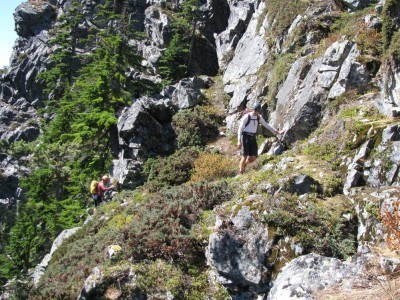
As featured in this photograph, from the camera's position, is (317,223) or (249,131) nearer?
(317,223)

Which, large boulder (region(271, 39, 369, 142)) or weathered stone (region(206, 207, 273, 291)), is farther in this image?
large boulder (region(271, 39, 369, 142))

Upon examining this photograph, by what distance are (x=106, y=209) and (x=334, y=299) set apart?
13.2 m

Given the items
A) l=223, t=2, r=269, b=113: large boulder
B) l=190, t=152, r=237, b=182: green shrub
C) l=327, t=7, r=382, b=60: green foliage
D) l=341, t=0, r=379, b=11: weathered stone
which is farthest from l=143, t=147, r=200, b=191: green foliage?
l=341, t=0, r=379, b=11: weathered stone

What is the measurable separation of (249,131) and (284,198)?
3388mm

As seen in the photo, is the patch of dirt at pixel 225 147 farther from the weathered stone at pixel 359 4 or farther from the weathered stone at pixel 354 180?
the weathered stone at pixel 359 4

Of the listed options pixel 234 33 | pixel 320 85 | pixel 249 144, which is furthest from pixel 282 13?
pixel 249 144

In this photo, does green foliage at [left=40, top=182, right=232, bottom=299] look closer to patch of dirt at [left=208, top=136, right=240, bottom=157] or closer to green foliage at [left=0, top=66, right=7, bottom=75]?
patch of dirt at [left=208, top=136, right=240, bottom=157]

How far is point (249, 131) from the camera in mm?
11914

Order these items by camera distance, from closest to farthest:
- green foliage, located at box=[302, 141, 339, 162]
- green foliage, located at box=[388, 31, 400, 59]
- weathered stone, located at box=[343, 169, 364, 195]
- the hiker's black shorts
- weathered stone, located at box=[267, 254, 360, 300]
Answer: weathered stone, located at box=[267, 254, 360, 300] < weathered stone, located at box=[343, 169, 364, 195] < green foliage, located at box=[302, 141, 339, 162] < green foliage, located at box=[388, 31, 400, 59] < the hiker's black shorts

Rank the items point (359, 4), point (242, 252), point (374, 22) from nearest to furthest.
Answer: point (242, 252), point (374, 22), point (359, 4)

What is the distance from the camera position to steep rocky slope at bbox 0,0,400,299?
25.3 ft

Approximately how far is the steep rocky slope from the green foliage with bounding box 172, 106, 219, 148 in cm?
78

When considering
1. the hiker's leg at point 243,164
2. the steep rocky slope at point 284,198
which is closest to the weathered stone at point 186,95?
the steep rocky slope at point 284,198

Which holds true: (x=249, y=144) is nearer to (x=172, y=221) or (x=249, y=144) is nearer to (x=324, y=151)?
(x=324, y=151)
